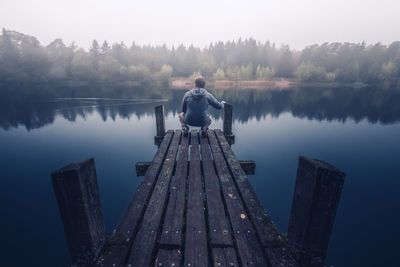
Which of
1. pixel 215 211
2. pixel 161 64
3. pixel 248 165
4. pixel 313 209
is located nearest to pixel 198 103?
pixel 248 165

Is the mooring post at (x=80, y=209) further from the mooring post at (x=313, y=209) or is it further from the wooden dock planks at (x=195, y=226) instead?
the mooring post at (x=313, y=209)

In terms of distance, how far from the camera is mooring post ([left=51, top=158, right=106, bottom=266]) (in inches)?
79.2

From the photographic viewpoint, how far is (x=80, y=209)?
2.13 meters

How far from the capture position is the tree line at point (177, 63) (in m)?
71.6

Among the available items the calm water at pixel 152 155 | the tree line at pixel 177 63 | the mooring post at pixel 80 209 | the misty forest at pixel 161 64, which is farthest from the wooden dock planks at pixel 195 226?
the tree line at pixel 177 63

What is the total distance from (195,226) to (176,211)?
18.3 inches

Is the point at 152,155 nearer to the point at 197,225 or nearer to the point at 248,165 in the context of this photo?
the point at 248,165

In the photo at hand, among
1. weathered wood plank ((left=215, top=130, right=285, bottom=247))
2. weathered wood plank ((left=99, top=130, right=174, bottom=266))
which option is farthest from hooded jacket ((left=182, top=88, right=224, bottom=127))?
weathered wood plank ((left=99, top=130, right=174, bottom=266))

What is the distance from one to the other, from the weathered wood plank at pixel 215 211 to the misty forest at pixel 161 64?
49817 mm

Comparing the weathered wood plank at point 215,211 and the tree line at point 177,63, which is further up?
the tree line at point 177,63

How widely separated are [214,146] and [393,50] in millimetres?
152188

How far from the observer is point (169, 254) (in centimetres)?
243

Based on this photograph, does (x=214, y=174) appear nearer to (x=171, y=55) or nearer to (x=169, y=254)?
(x=169, y=254)

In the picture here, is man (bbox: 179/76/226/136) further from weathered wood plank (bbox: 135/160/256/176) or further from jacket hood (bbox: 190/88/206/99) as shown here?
weathered wood plank (bbox: 135/160/256/176)
